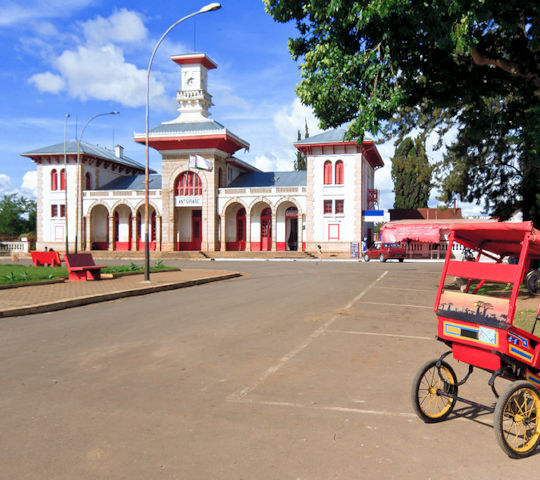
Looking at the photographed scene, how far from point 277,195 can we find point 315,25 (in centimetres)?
3206

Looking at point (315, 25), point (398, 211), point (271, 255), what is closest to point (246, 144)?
point (271, 255)

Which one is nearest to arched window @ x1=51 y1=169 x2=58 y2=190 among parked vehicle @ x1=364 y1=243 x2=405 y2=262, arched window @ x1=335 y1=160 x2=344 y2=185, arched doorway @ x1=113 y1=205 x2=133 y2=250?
arched doorway @ x1=113 y1=205 x2=133 y2=250

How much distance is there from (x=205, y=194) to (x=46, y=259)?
23629mm

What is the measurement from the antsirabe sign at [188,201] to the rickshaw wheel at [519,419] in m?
44.4

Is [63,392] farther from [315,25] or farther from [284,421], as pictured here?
[315,25]

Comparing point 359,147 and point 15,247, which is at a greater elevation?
point 359,147

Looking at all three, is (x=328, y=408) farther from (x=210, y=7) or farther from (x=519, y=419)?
(x=210, y=7)

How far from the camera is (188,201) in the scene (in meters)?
47.6

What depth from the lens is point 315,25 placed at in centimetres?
1401

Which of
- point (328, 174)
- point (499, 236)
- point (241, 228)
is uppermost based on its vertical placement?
point (328, 174)

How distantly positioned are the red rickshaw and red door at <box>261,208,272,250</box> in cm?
4304

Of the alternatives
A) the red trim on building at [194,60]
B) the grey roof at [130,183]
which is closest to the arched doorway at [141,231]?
the grey roof at [130,183]

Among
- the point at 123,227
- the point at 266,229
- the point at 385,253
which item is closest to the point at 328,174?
the point at 266,229

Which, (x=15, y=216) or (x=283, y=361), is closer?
(x=283, y=361)
